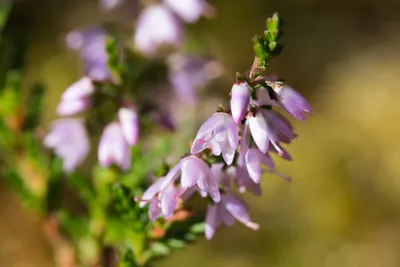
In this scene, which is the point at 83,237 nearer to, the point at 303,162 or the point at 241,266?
the point at 241,266

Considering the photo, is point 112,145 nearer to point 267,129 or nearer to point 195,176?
point 195,176

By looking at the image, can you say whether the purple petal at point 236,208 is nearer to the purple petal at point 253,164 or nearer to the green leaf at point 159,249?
the purple petal at point 253,164

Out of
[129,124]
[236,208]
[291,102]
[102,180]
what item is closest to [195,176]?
[236,208]

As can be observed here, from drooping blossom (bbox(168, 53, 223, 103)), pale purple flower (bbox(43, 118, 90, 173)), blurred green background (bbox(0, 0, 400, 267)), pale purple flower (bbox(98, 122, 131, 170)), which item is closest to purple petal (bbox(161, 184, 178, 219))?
pale purple flower (bbox(98, 122, 131, 170))

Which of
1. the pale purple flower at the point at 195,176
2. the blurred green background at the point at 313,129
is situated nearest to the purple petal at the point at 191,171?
the pale purple flower at the point at 195,176

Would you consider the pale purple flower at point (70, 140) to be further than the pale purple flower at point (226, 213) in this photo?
Yes

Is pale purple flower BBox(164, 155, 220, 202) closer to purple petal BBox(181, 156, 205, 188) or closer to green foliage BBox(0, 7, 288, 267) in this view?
purple petal BBox(181, 156, 205, 188)
